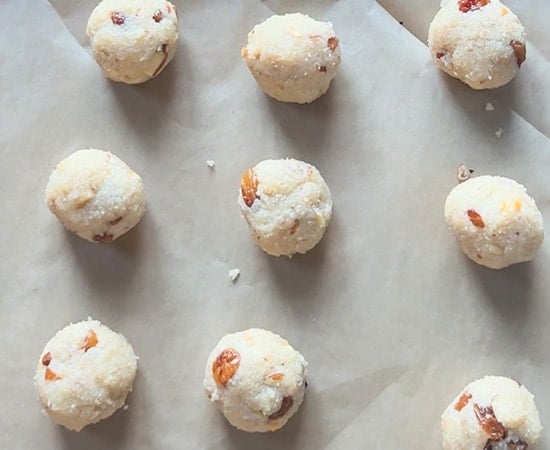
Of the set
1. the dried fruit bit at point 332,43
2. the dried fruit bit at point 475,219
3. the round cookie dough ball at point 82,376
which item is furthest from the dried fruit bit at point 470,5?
the round cookie dough ball at point 82,376

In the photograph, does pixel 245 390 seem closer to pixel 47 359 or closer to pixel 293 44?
pixel 47 359

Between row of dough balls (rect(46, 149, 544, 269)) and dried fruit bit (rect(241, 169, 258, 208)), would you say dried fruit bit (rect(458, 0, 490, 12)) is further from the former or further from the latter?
dried fruit bit (rect(241, 169, 258, 208))

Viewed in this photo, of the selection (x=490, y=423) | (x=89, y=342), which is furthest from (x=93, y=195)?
(x=490, y=423)

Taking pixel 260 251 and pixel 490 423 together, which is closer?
pixel 490 423

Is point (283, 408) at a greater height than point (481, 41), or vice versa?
point (481, 41)

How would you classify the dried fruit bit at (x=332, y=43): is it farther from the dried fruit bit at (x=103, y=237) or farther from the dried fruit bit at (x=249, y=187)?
the dried fruit bit at (x=103, y=237)

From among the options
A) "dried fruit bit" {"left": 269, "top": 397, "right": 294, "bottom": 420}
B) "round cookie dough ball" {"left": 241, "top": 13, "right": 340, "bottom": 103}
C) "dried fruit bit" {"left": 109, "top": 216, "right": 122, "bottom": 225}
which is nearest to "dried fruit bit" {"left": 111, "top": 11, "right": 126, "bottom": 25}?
"round cookie dough ball" {"left": 241, "top": 13, "right": 340, "bottom": 103}

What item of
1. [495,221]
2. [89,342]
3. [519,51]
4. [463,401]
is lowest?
[463,401]

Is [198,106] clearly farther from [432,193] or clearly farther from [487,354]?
[487,354]
